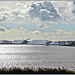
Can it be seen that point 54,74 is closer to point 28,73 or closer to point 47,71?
point 47,71

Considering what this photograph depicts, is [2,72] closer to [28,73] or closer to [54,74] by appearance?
[28,73]

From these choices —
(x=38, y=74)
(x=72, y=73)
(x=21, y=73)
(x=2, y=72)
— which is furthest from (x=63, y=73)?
(x=2, y=72)

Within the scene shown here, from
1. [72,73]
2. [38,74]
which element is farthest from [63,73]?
[38,74]

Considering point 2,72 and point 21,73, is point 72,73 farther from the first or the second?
point 2,72

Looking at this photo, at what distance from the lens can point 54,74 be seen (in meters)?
39.3

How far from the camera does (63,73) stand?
40688 millimetres

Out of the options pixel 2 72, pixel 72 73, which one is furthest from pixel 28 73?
pixel 72 73

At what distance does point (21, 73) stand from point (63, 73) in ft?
23.2

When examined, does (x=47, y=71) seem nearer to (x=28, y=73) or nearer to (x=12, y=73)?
(x=28, y=73)

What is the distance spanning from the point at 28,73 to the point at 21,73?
1.18 metres

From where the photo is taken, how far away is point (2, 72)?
133ft

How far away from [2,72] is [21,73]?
319 cm

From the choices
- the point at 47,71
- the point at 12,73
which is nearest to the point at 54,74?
the point at 47,71

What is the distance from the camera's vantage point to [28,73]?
133 ft
